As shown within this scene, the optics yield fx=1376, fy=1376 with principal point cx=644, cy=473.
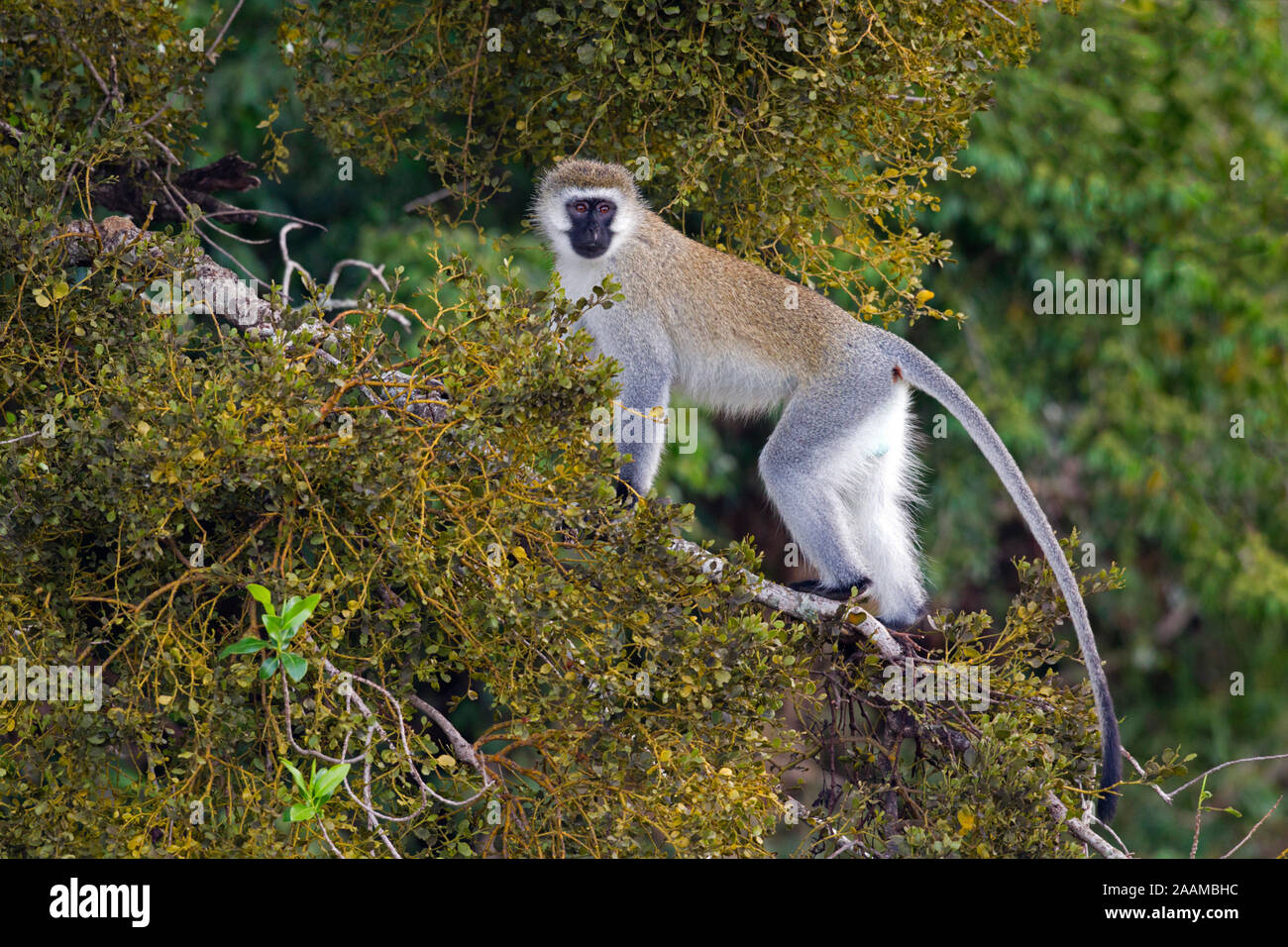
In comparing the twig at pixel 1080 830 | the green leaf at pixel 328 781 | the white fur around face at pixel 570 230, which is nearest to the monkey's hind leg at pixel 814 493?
the white fur around face at pixel 570 230

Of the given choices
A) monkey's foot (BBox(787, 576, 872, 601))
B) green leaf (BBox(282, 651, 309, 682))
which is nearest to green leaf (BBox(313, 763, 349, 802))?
green leaf (BBox(282, 651, 309, 682))

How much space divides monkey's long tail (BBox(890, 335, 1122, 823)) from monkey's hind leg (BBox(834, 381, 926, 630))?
18cm

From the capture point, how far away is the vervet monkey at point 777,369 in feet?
13.5

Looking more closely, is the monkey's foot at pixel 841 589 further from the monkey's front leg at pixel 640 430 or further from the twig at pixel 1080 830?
the twig at pixel 1080 830

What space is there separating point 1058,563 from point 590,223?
176cm

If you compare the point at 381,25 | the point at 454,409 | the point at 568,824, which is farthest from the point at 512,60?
the point at 568,824

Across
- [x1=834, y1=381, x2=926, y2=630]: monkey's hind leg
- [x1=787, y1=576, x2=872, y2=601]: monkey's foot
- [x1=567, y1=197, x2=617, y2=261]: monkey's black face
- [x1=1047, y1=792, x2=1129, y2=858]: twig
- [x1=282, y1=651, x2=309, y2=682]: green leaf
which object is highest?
[x1=567, y1=197, x2=617, y2=261]: monkey's black face

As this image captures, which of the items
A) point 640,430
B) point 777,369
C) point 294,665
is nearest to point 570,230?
point 640,430

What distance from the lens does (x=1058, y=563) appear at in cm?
337

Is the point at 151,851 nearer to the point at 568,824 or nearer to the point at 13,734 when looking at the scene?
the point at 13,734

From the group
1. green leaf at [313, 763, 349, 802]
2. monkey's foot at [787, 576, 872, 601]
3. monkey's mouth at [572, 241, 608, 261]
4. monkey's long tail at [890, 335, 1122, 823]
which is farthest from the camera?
monkey's mouth at [572, 241, 608, 261]

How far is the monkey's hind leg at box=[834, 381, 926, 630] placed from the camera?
417 cm

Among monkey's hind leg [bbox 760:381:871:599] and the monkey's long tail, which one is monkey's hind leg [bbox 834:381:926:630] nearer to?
monkey's hind leg [bbox 760:381:871:599]
